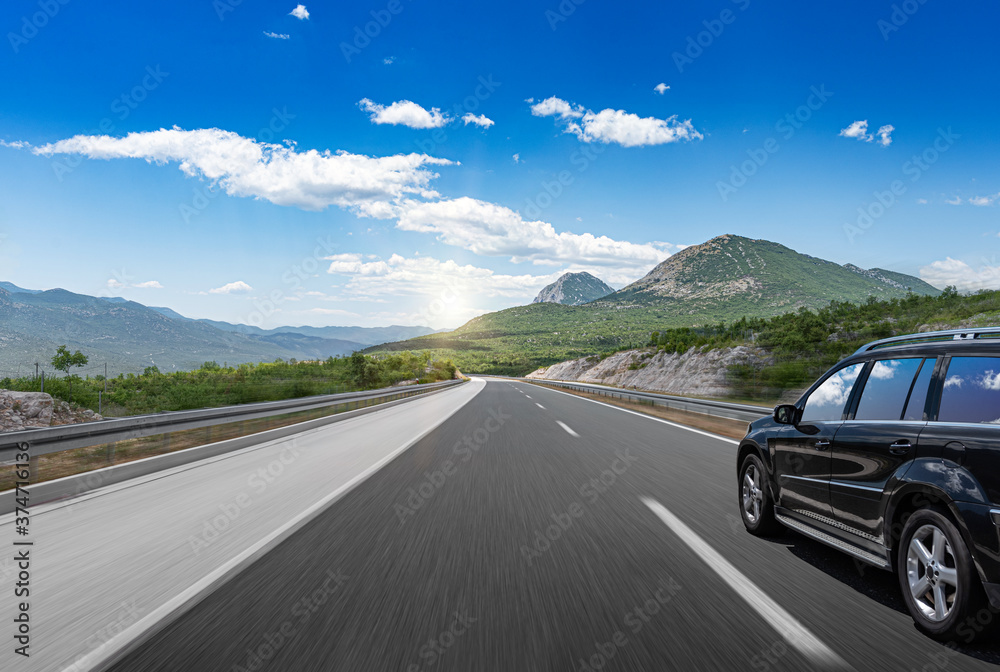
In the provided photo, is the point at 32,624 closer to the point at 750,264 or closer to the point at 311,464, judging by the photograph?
the point at 311,464

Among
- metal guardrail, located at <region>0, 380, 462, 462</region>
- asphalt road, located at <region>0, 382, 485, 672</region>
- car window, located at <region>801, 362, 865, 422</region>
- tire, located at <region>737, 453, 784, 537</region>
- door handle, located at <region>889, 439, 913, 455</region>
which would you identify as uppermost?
car window, located at <region>801, 362, 865, 422</region>

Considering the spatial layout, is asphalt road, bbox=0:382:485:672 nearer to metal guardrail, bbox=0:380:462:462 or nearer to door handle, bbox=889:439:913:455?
metal guardrail, bbox=0:380:462:462

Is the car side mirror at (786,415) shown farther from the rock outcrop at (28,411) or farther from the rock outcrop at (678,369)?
the rock outcrop at (678,369)

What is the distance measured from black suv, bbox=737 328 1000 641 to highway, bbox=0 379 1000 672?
31 cm

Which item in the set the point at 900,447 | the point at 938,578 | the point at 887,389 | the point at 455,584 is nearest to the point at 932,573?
the point at 938,578

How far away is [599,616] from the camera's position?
3.52 m

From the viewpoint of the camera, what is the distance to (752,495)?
18.5 feet

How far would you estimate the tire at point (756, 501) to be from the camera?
531cm

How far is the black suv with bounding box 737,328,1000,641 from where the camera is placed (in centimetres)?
308

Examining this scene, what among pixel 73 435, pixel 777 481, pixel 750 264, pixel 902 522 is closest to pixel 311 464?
pixel 73 435

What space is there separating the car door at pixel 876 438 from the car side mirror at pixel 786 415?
2.03 ft

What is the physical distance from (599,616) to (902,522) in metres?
1.99

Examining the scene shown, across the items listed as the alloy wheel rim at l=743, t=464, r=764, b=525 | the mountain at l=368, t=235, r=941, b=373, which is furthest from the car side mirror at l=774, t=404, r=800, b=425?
the mountain at l=368, t=235, r=941, b=373

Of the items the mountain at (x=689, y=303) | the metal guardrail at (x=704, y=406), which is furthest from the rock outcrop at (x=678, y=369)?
the mountain at (x=689, y=303)
